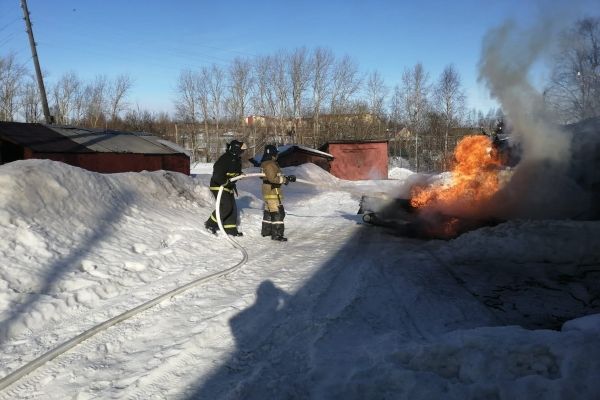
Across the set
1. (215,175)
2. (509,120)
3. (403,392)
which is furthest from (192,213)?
(403,392)

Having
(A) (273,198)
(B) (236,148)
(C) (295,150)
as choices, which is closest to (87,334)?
(A) (273,198)

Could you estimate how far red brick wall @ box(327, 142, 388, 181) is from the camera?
32.6m

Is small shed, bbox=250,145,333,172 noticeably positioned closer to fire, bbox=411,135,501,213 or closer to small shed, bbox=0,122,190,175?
small shed, bbox=0,122,190,175

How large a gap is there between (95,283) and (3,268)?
0.98 metres

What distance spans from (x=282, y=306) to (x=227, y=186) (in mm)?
4752

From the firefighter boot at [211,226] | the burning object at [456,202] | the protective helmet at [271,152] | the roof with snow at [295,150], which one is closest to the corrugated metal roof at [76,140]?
the firefighter boot at [211,226]

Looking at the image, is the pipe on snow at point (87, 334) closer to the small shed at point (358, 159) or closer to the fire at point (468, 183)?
the fire at point (468, 183)

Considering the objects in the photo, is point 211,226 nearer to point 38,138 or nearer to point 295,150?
point 38,138

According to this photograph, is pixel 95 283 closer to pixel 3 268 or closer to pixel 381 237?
pixel 3 268

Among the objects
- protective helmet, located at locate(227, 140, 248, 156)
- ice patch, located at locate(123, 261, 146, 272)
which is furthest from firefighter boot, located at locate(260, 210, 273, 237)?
ice patch, located at locate(123, 261, 146, 272)

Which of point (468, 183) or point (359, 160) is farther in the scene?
point (359, 160)

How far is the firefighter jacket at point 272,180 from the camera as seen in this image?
8.76 metres

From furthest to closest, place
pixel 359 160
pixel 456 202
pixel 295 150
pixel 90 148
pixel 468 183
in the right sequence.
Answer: pixel 359 160 < pixel 295 150 < pixel 90 148 < pixel 468 183 < pixel 456 202

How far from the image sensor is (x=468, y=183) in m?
9.32
